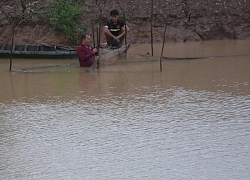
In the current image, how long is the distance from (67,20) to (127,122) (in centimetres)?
822

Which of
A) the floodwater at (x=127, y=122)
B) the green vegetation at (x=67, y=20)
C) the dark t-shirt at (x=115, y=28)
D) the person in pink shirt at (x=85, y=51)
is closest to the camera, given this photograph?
the floodwater at (x=127, y=122)

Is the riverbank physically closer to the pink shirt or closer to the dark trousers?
the dark trousers

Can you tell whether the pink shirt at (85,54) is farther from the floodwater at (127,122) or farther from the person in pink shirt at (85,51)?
the floodwater at (127,122)

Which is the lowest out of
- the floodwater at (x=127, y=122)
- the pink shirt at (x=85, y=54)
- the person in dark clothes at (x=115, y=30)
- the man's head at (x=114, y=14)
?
the floodwater at (x=127, y=122)

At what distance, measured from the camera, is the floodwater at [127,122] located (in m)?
5.96

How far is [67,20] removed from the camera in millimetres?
15562

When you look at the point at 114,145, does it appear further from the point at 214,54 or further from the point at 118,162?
the point at 214,54

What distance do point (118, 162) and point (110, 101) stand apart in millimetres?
2939

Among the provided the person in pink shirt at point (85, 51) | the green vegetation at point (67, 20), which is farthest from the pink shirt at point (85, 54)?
the green vegetation at point (67, 20)

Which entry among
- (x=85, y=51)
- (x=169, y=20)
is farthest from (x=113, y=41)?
(x=169, y=20)

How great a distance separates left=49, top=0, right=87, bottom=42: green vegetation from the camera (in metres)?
15.5

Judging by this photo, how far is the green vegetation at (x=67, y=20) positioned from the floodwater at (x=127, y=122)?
2902mm

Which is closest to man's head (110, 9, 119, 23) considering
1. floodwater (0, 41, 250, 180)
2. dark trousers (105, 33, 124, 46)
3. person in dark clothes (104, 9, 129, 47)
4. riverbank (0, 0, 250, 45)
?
person in dark clothes (104, 9, 129, 47)

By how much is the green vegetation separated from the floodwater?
114 inches
